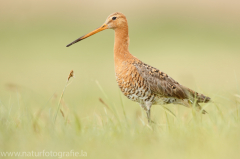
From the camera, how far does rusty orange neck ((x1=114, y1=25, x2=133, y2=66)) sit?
601 centimetres

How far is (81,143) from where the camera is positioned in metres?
3.56

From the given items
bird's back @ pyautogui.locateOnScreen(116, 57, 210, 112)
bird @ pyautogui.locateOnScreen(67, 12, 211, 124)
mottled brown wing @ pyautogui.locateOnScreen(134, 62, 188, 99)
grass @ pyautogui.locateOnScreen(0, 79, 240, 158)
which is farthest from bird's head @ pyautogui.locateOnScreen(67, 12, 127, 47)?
grass @ pyautogui.locateOnScreen(0, 79, 240, 158)

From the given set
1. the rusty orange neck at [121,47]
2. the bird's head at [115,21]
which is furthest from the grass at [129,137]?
the bird's head at [115,21]

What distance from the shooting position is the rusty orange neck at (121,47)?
601 cm

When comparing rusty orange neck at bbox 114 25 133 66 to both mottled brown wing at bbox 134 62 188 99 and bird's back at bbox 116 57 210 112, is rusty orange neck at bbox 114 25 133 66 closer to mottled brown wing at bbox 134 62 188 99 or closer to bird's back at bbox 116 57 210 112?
bird's back at bbox 116 57 210 112

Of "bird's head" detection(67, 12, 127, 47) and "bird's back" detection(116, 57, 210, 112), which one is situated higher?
"bird's head" detection(67, 12, 127, 47)

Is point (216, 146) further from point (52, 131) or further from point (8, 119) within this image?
point (8, 119)

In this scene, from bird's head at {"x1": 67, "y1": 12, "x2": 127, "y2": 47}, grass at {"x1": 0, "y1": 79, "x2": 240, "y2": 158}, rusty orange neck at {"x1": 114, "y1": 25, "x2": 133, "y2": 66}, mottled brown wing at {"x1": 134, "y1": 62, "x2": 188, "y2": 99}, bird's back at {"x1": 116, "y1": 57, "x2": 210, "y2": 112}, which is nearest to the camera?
Answer: grass at {"x1": 0, "y1": 79, "x2": 240, "y2": 158}

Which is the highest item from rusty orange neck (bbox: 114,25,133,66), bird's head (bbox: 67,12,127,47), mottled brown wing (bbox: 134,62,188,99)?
bird's head (bbox: 67,12,127,47)

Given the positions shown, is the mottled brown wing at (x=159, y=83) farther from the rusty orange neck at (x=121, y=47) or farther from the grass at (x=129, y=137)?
the grass at (x=129, y=137)

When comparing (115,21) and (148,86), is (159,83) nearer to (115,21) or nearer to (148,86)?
(148,86)

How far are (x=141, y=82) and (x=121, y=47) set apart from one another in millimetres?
788

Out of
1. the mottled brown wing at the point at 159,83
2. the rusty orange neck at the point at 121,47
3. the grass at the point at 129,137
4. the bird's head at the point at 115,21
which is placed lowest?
the grass at the point at 129,137

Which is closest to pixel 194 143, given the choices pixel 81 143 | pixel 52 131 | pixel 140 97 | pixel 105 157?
pixel 105 157
